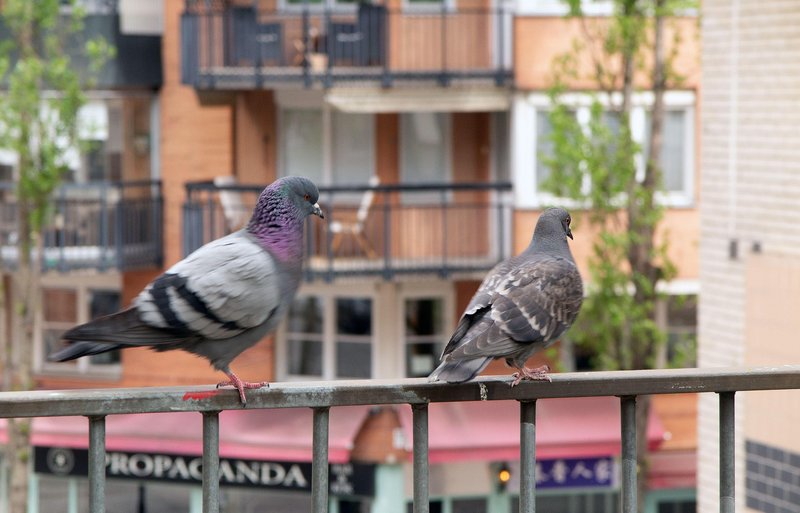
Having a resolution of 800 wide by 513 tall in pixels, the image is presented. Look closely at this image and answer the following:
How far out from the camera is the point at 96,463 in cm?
307

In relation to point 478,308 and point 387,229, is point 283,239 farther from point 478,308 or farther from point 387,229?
point 387,229

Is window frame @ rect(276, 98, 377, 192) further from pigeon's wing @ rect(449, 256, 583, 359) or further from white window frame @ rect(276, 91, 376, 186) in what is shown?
pigeon's wing @ rect(449, 256, 583, 359)

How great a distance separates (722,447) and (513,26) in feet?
47.3

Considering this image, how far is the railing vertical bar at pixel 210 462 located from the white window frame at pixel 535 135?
14.4m

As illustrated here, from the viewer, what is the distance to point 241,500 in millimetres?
18516

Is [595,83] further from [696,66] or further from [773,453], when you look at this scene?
[773,453]

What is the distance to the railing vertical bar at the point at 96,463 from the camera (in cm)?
307

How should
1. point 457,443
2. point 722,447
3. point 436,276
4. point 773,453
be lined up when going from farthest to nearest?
point 436,276
point 457,443
point 773,453
point 722,447

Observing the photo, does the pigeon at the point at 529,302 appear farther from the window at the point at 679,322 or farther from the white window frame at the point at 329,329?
the white window frame at the point at 329,329

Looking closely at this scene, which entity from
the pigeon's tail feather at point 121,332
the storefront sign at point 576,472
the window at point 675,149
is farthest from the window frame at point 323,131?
the pigeon's tail feather at point 121,332

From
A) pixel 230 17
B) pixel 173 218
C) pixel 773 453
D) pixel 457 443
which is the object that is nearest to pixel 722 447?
pixel 773 453

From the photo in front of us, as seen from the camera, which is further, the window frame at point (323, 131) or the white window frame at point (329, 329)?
the white window frame at point (329, 329)

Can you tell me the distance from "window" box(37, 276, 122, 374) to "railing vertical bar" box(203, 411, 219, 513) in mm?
16716

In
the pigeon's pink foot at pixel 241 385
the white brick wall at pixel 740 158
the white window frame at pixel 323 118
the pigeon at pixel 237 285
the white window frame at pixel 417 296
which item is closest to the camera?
the pigeon's pink foot at pixel 241 385
